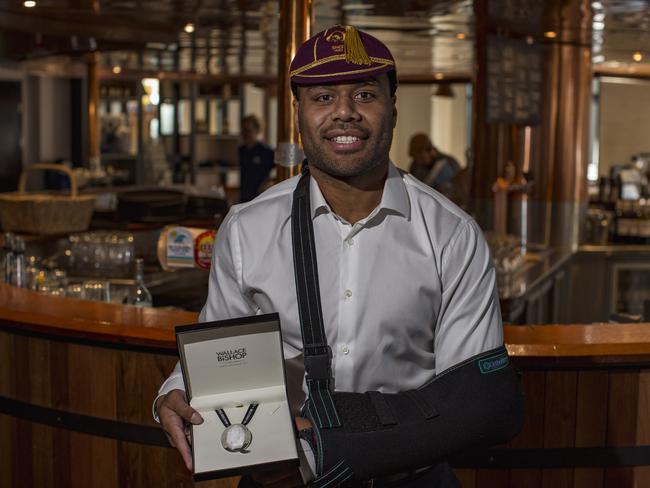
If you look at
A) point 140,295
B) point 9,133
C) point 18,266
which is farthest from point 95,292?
point 9,133

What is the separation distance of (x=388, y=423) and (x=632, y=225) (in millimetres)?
7406

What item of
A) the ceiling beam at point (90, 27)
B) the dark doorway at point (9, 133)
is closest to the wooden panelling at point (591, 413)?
the ceiling beam at point (90, 27)

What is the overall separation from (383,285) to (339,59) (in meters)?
0.38

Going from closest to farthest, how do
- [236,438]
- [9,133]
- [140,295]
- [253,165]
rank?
[236,438]
[140,295]
[253,165]
[9,133]

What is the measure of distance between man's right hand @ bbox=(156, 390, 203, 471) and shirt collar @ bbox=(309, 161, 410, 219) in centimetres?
38

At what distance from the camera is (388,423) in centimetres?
168

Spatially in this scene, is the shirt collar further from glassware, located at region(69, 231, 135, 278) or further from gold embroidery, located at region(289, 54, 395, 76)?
glassware, located at region(69, 231, 135, 278)

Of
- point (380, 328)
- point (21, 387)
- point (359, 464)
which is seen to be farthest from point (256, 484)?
point (21, 387)

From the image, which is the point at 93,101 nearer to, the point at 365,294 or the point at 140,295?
the point at 140,295

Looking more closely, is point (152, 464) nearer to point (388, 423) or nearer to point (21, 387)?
point (21, 387)

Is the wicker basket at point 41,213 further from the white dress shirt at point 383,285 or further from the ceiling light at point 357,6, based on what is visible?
the white dress shirt at point 383,285

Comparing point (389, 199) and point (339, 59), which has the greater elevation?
point (339, 59)

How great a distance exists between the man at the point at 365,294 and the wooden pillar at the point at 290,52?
2.11 metres

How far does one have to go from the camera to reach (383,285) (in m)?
1.77
